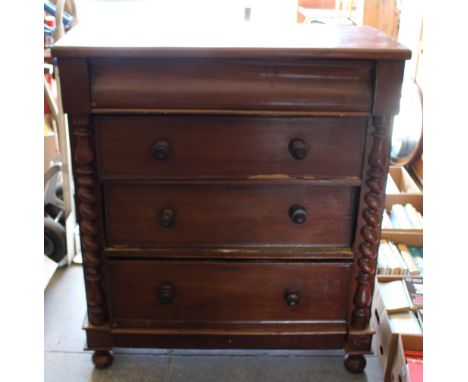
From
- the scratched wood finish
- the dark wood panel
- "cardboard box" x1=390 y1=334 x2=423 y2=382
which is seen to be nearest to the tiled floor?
"cardboard box" x1=390 y1=334 x2=423 y2=382

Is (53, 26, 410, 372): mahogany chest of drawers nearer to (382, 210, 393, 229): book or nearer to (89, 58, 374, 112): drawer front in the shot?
(89, 58, 374, 112): drawer front

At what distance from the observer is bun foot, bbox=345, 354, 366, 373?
1.47m

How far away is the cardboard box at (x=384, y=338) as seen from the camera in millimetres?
1395

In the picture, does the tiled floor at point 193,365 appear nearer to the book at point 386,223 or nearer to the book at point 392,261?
the book at point 392,261

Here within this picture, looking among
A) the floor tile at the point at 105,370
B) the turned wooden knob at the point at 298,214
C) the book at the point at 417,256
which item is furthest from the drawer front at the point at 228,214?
the book at the point at 417,256

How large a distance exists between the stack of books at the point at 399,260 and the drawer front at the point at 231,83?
688 mm

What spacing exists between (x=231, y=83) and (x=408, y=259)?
924 millimetres

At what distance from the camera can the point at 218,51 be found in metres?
1.11

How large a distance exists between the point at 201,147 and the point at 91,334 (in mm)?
589

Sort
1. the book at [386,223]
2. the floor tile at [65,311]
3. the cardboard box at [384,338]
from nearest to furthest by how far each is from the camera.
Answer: the cardboard box at [384,338], the floor tile at [65,311], the book at [386,223]

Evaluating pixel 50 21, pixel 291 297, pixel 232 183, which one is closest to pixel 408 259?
pixel 291 297

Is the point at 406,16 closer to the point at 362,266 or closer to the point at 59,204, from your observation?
the point at 362,266

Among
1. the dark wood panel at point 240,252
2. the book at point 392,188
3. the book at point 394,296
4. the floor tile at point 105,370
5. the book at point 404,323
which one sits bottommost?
the floor tile at point 105,370
